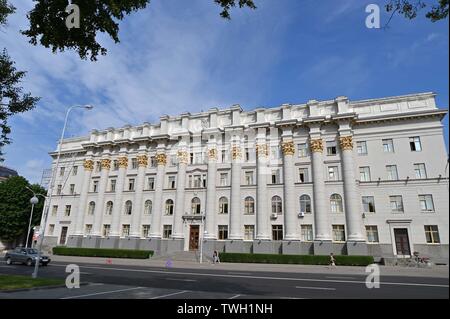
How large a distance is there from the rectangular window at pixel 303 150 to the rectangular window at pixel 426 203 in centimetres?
1376

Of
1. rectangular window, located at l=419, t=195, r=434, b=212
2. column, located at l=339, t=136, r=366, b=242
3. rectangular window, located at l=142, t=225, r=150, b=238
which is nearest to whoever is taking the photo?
rectangular window, located at l=419, t=195, r=434, b=212

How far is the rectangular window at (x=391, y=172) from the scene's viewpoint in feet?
117

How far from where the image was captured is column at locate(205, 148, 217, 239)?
41344 millimetres

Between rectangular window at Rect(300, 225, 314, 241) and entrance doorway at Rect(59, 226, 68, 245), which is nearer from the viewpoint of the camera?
rectangular window at Rect(300, 225, 314, 241)

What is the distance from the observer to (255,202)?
40.7 metres

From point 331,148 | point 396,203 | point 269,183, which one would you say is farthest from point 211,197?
point 396,203

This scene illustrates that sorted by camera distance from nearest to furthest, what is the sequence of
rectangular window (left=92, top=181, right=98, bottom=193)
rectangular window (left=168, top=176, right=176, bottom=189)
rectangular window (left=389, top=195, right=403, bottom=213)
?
rectangular window (left=389, top=195, right=403, bottom=213) < rectangular window (left=168, top=176, right=176, bottom=189) < rectangular window (left=92, top=181, right=98, bottom=193)

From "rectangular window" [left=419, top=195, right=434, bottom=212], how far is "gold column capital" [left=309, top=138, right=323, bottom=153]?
12183mm

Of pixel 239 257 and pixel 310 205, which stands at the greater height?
pixel 310 205

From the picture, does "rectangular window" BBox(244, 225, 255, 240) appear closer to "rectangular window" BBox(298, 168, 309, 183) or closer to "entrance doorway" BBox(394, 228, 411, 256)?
"rectangular window" BBox(298, 168, 309, 183)

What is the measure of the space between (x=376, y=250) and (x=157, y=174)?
3100 centimetres

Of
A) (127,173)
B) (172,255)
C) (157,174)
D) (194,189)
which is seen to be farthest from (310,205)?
(127,173)

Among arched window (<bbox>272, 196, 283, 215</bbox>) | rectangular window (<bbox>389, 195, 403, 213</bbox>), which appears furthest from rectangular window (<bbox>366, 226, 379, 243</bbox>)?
arched window (<bbox>272, 196, 283, 215</bbox>)
